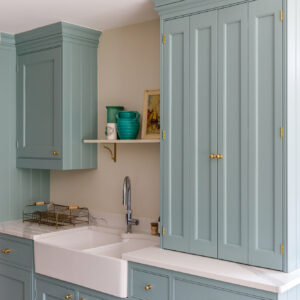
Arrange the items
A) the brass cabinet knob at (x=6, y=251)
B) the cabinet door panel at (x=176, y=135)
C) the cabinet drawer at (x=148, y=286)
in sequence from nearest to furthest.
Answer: the cabinet drawer at (x=148, y=286) → the cabinet door panel at (x=176, y=135) → the brass cabinet knob at (x=6, y=251)

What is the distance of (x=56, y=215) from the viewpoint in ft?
11.8

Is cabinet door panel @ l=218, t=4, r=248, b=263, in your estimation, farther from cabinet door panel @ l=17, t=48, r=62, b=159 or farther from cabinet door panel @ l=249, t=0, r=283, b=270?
cabinet door panel @ l=17, t=48, r=62, b=159

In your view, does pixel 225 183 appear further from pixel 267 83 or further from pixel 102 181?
pixel 102 181

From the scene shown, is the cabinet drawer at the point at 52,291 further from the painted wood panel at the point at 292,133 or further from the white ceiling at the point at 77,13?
the white ceiling at the point at 77,13

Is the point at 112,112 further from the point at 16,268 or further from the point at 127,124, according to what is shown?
the point at 16,268

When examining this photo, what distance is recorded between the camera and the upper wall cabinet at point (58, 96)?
136 inches

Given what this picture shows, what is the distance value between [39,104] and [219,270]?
203cm

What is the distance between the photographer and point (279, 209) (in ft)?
7.44

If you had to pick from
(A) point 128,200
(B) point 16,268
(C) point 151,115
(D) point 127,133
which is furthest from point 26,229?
(C) point 151,115

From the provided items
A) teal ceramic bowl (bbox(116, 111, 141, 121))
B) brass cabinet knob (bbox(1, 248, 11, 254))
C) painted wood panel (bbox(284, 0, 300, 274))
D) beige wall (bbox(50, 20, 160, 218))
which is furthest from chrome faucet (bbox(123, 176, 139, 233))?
painted wood panel (bbox(284, 0, 300, 274))

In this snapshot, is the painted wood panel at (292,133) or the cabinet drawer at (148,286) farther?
the cabinet drawer at (148,286)

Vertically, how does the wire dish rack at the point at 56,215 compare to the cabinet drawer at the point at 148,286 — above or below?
above

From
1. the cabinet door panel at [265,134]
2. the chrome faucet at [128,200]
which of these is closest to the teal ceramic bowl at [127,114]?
the chrome faucet at [128,200]

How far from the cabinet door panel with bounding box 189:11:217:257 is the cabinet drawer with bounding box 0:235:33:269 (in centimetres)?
134
